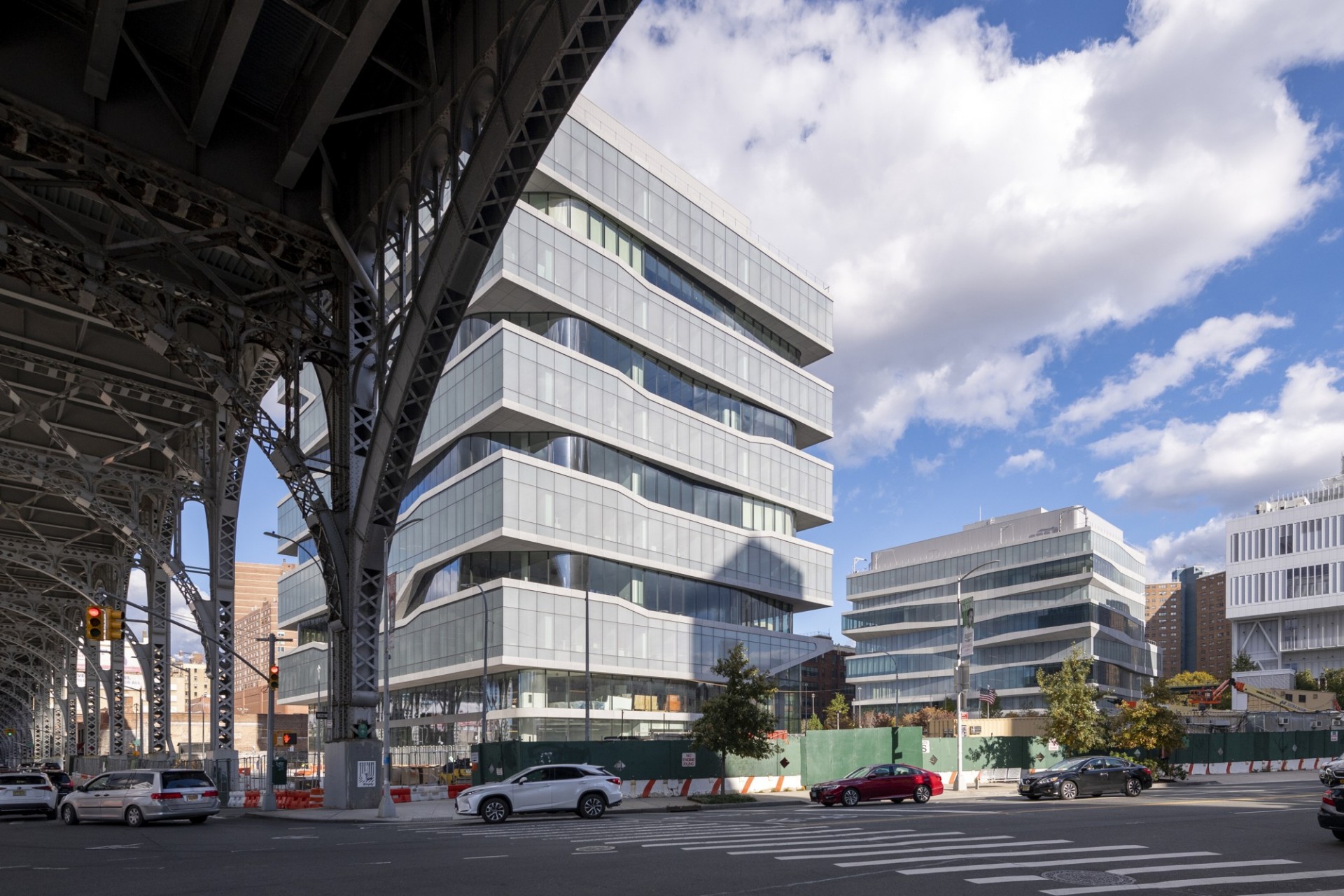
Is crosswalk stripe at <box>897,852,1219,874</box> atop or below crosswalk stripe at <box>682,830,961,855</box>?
atop

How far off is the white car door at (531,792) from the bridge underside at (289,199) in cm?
570

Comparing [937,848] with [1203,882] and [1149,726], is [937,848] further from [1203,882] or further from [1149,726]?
[1149,726]

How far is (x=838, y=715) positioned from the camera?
12756 cm

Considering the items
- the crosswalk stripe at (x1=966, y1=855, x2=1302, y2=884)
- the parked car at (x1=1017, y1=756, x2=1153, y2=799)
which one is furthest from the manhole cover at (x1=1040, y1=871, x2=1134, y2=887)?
the parked car at (x1=1017, y1=756, x2=1153, y2=799)

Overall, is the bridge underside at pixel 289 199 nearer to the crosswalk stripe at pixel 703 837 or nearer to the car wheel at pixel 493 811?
the car wheel at pixel 493 811

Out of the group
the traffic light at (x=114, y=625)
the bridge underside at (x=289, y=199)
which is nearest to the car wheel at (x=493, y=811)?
the bridge underside at (x=289, y=199)

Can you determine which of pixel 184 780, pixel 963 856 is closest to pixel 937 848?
pixel 963 856

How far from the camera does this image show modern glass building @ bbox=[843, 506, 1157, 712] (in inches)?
4867

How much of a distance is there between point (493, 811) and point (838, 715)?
10256 centimetres

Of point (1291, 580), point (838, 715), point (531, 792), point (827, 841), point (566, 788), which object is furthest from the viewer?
point (1291, 580)

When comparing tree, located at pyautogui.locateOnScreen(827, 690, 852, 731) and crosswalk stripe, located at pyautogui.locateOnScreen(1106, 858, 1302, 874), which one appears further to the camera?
tree, located at pyautogui.locateOnScreen(827, 690, 852, 731)

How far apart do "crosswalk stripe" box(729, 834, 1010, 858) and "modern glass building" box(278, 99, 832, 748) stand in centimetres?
3652

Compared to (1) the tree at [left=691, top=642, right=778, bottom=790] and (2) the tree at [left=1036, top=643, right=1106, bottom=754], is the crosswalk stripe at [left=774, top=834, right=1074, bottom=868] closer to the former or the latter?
(1) the tree at [left=691, top=642, right=778, bottom=790]

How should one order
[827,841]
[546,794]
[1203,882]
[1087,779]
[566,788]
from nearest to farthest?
[1203,882] → [827,841] → [546,794] → [566,788] → [1087,779]
